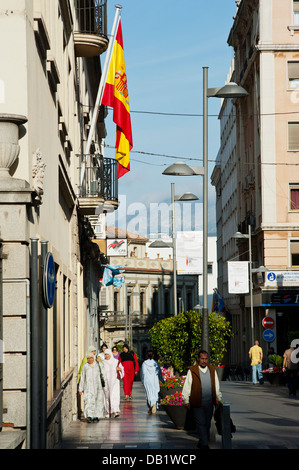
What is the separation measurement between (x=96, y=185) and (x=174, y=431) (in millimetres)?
7763

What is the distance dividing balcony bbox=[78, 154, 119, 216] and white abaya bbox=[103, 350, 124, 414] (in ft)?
12.5

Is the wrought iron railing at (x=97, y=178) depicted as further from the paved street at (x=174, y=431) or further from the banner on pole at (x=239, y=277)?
the banner on pole at (x=239, y=277)

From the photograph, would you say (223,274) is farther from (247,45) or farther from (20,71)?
(20,71)

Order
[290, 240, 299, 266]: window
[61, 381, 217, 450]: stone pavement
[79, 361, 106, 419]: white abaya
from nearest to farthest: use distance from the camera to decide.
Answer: [61, 381, 217, 450]: stone pavement → [79, 361, 106, 419]: white abaya → [290, 240, 299, 266]: window

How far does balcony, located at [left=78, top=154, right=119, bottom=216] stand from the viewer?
74.4ft

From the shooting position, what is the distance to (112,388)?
22266 millimetres

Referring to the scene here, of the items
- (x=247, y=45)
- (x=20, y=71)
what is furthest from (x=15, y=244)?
(x=247, y=45)

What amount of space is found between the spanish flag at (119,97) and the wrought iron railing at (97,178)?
30.5 inches

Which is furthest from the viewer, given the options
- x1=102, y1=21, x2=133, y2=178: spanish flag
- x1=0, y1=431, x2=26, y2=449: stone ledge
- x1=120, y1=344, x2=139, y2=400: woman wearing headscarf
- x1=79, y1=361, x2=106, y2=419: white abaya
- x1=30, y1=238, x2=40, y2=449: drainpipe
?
x1=120, y1=344, x2=139, y2=400: woman wearing headscarf

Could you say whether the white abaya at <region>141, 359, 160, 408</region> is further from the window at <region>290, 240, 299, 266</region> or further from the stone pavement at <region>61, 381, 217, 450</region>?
the window at <region>290, 240, 299, 266</region>

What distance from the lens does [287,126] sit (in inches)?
Answer: 1957

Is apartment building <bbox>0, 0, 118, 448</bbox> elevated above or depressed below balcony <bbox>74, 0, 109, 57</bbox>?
below

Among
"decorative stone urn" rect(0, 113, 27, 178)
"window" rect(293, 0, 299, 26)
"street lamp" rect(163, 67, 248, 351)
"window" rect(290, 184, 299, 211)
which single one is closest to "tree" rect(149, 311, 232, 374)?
"street lamp" rect(163, 67, 248, 351)

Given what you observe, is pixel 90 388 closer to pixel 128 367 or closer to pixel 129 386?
pixel 128 367
